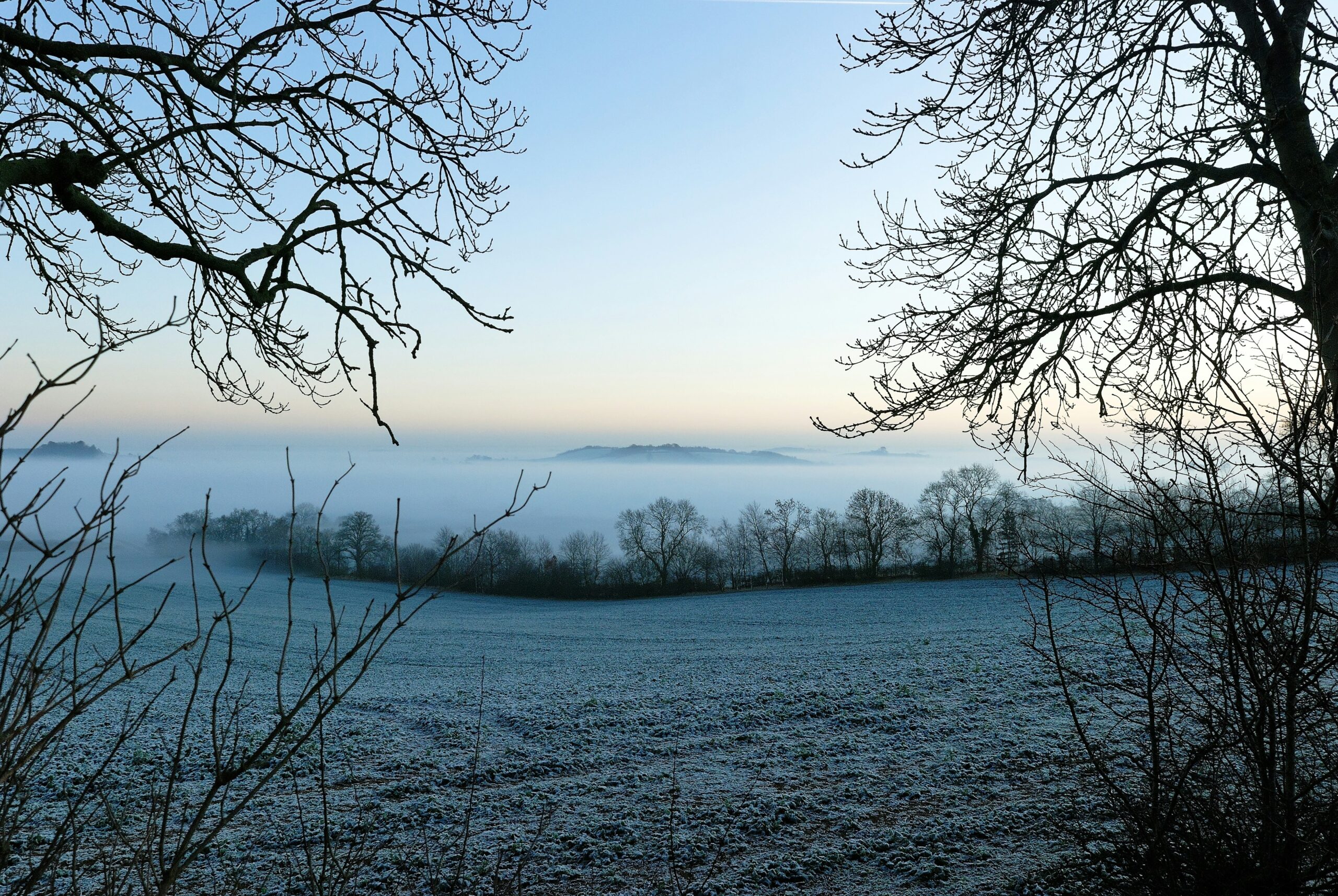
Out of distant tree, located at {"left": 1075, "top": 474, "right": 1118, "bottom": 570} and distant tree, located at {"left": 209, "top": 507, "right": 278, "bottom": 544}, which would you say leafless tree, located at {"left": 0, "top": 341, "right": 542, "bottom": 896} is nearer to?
distant tree, located at {"left": 1075, "top": 474, "right": 1118, "bottom": 570}

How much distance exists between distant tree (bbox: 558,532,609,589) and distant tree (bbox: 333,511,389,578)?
12049 millimetres

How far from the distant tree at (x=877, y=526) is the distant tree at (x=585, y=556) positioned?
15150mm

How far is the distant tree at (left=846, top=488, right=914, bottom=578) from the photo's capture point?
4397 cm

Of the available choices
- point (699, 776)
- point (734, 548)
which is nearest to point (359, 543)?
point (734, 548)

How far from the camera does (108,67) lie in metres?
4.51

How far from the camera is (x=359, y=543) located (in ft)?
162

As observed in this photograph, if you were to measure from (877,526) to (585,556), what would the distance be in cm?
2032

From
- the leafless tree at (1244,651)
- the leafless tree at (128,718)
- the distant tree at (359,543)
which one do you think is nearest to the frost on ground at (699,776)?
the leafless tree at (128,718)

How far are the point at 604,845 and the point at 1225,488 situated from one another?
18.3 feet

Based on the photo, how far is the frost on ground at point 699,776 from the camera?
6.18 meters

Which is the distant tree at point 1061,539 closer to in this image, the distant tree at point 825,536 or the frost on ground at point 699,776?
the frost on ground at point 699,776

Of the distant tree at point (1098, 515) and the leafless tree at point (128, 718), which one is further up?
the distant tree at point (1098, 515)

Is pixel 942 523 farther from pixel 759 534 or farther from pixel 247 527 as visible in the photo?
pixel 247 527

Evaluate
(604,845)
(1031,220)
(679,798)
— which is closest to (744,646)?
(679,798)
